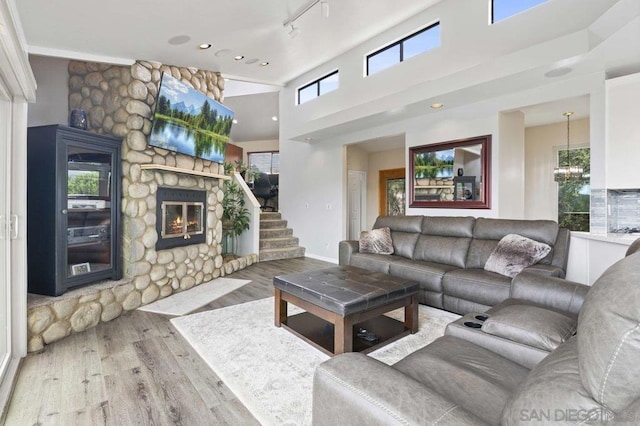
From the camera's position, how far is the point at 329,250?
6.45m

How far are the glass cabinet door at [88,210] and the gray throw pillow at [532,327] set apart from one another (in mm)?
3508

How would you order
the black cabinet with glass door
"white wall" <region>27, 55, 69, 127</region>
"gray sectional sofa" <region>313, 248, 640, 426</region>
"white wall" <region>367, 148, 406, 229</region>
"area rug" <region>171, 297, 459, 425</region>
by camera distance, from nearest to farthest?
"gray sectional sofa" <region>313, 248, 640, 426</region>
"area rug" <region>171, 297, 459, 425</region>
the black cabinet with glass door
"white wall" <region>27, 55, 69, 127</region>
"white wall" <region>367, 148, 406, 229</region>

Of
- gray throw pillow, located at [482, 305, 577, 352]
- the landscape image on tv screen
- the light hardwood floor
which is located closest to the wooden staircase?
the landscape image on tv screen

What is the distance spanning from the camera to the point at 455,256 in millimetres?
3707

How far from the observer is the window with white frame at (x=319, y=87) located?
598 cm

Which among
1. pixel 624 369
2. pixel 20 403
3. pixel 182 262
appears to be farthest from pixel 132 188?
pixel 624 369

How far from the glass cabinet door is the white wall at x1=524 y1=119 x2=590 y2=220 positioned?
7.03m

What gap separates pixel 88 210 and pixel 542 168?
7371mm

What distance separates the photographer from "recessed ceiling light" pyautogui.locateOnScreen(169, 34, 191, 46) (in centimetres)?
344

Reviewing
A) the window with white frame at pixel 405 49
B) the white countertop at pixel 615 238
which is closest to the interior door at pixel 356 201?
the window with white frame at pixel 405 49

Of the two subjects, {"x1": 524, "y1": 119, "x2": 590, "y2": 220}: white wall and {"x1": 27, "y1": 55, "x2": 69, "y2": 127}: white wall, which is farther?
{"x1": 524, "y1": 119, "x2": 590, "y2": 220}: white wall

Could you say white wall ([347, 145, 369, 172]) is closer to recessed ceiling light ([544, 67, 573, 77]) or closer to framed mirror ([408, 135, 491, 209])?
framed mirror ([408, 135, 491, 209])

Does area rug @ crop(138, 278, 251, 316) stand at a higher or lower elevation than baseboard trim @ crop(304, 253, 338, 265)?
lower

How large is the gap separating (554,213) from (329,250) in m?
4.38
